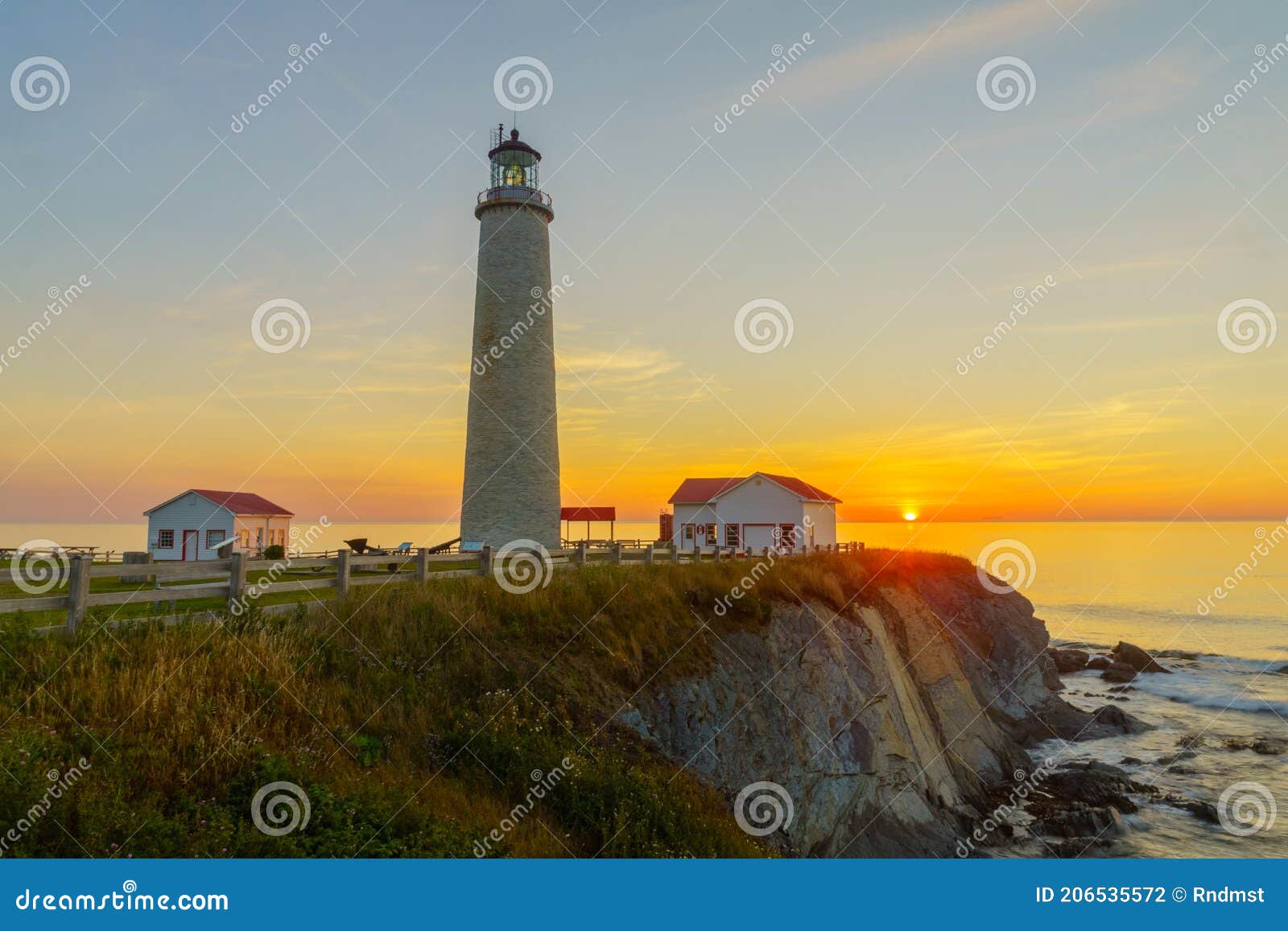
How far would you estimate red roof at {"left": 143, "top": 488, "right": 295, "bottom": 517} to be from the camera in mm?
38750

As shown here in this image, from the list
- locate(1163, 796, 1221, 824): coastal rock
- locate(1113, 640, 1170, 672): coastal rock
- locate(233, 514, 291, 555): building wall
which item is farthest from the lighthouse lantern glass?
locate(1113, 640, 1170, 672): coastal rock

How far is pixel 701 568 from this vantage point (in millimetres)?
23484

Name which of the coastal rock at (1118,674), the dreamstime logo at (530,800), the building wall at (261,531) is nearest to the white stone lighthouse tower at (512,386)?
the building wall at (261,531)

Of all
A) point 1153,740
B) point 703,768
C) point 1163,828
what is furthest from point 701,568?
point 1153,740

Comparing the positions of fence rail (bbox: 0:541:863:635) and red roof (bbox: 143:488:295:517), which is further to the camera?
red roof (bbox: 143:488:295:517)

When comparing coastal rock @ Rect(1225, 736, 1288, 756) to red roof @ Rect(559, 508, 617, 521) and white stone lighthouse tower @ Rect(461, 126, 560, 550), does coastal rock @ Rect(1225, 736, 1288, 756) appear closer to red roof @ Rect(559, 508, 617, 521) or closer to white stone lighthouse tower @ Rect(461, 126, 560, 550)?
red roof @ Rect(559, 508, 617, 521)

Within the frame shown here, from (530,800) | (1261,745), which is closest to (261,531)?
(530,800)

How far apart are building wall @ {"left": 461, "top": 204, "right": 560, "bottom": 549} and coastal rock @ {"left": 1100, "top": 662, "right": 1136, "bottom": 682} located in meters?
41.8

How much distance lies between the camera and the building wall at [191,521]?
38562 millimetres

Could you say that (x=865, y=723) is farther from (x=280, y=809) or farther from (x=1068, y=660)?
(x=1068, y=660)

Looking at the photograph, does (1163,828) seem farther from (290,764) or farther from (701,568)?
(290,764)

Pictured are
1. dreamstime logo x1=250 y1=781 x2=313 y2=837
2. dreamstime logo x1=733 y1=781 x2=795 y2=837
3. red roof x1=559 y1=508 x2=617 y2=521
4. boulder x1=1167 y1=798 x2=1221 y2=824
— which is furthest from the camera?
red roof x1=559 y1=508 x2=617 y2=521

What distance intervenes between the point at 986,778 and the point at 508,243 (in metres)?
29.5

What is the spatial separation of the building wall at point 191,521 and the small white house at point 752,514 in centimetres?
2537
